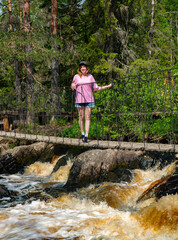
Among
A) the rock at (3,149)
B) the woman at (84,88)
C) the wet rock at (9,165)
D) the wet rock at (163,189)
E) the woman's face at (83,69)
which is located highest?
the woman's face at (83,69)

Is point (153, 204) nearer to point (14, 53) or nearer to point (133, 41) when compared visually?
point (14, 53)

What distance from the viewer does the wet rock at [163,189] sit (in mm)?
4285

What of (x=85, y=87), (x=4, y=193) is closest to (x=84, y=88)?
(x=85, y=87)

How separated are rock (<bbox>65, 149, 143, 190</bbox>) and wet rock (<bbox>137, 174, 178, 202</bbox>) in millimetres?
1060

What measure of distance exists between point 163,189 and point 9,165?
512cm

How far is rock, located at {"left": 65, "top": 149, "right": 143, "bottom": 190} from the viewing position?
5.77 m

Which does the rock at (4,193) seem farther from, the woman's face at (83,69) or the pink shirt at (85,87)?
the woman's face at (83,69)

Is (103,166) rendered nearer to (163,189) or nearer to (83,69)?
(163,189)

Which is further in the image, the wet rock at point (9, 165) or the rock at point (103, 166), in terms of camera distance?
the wet rock at point (9, 165)

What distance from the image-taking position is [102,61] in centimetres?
1172

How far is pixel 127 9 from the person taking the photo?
12.4 meters

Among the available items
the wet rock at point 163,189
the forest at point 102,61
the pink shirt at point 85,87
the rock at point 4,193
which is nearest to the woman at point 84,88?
the pink shirt at point 85,87

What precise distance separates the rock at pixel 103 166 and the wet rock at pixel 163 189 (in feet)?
3.48

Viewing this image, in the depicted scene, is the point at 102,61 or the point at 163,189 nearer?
the point at 163,189
